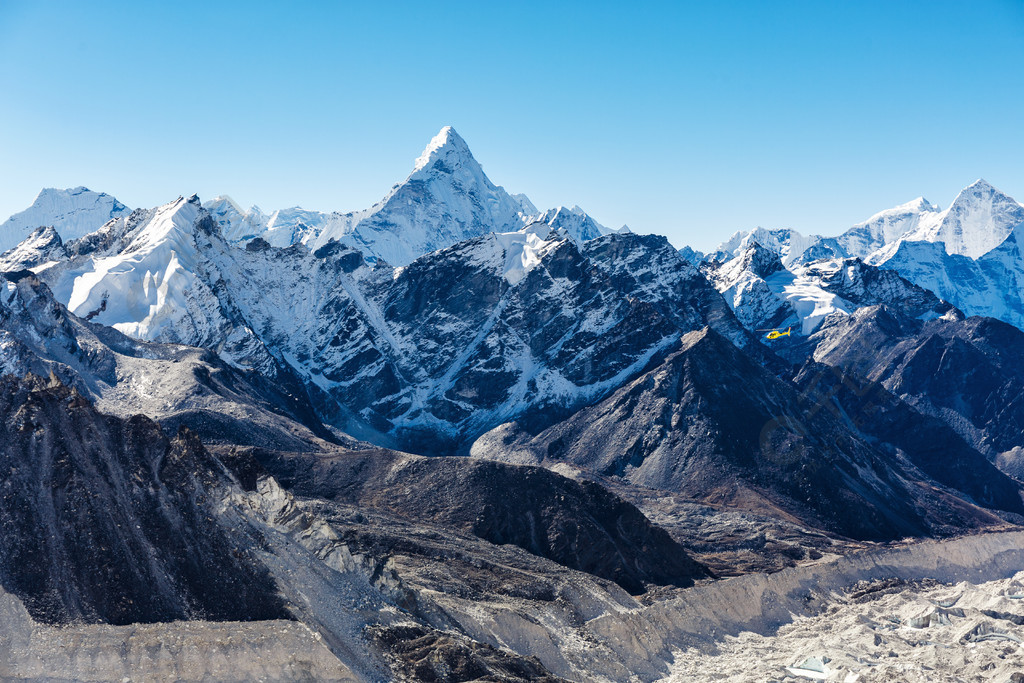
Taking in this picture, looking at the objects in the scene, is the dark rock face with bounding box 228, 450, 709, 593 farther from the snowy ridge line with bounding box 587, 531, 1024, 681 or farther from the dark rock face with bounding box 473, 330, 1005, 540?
the dark rock face with bounding box 473, 330, 1005, 540

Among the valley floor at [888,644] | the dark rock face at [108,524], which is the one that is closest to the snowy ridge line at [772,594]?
the valley floor at [888,644]

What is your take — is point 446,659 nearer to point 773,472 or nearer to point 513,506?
point 513,506

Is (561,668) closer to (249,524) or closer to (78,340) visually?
(249,524)

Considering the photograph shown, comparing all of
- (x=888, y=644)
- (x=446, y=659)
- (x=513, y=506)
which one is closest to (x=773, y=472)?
(x=513, y=506)

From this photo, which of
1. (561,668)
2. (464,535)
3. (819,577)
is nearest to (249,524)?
(561,668)

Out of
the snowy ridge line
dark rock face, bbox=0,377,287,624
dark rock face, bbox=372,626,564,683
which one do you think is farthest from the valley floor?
dark rock face, bbox=0,377,287,624

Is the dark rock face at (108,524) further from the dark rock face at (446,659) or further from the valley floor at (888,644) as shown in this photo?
the valley floor at (888,644)
